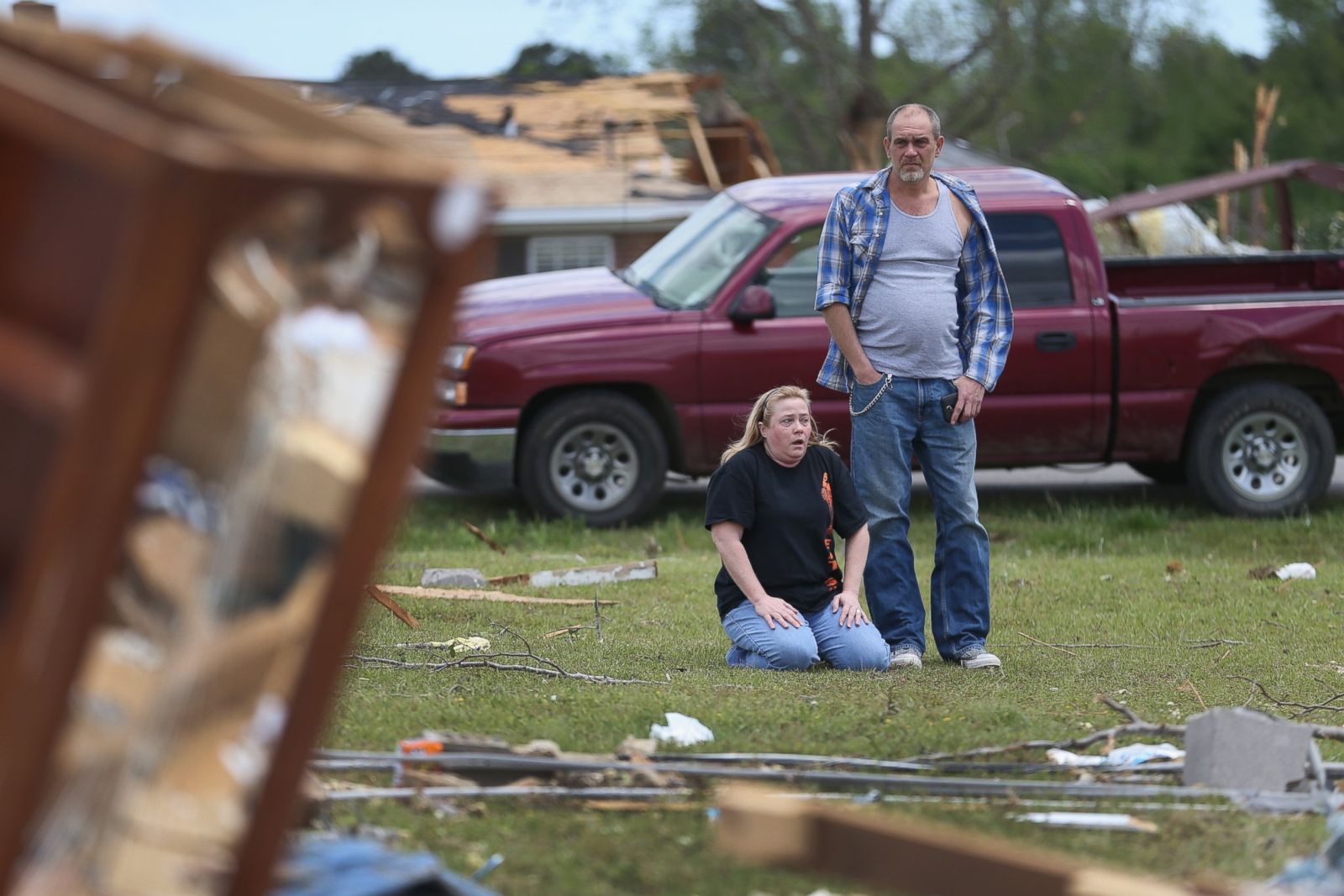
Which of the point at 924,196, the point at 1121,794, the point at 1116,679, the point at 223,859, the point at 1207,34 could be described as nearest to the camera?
the point at 223,859

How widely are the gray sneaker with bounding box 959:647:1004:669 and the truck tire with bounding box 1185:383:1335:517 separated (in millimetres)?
4666

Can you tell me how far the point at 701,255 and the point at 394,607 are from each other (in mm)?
4572

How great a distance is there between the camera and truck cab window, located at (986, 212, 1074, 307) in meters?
10.3

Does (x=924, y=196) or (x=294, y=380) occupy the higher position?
(x=924, y=196)

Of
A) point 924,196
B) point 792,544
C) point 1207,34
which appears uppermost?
point 1207,34

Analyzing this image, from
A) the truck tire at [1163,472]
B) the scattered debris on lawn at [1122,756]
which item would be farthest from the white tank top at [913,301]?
the truck tire at [1163,472]

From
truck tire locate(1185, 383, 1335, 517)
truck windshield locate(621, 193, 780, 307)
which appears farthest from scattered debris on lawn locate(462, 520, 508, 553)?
truck tire locate(1185, 383, 1335, 517)

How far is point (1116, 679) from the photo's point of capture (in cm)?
600

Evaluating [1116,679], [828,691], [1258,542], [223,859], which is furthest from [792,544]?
[1258,542]

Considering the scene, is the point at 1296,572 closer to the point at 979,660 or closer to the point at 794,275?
the point at 979,660

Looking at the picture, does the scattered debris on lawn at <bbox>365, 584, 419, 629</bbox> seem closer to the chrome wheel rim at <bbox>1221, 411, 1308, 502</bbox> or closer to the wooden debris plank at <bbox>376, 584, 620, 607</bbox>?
the wooden debris plank at <bbox>376, 584, 620, 607</bbox>

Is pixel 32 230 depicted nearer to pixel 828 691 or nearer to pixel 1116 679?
pixel 828 691

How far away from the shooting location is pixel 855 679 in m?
5.82

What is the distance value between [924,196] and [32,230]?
4472 mm
